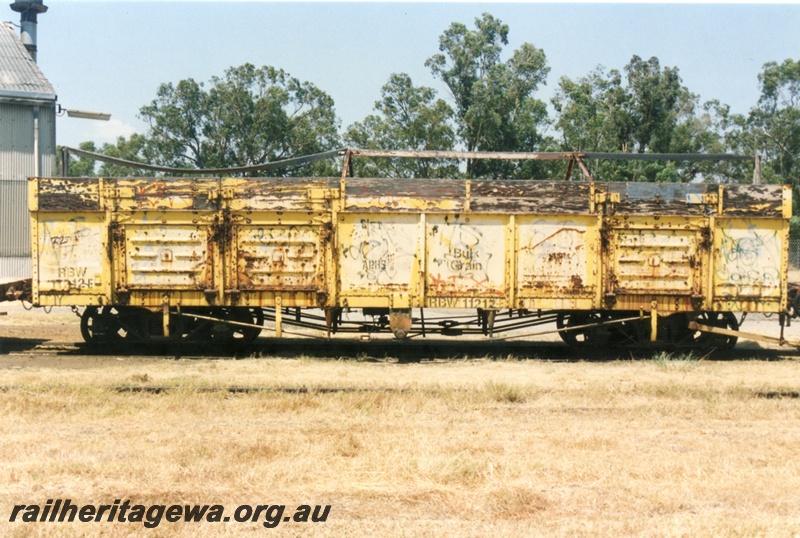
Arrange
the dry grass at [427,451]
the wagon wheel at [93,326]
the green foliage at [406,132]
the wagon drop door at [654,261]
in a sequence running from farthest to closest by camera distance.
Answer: the green foliage at [406,132], the wagon wheel at [93,326], the wagon drop door at [654,261], the dry grass at [427,451]

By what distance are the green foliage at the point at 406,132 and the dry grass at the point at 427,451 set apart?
2393 centimetres

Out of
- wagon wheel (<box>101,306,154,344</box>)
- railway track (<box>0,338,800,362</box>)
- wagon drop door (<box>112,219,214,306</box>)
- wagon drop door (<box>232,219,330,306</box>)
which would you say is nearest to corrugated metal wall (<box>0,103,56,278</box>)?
railway track (<box>0,338,800,362</box>)

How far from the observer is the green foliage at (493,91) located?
3434 cm

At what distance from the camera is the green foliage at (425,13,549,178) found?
3434 centimetres

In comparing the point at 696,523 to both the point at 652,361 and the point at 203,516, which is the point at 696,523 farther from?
the point at 652,361

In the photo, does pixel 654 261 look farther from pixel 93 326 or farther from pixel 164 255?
pixel 93 326

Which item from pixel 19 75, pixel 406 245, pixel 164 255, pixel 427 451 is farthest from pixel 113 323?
pixel 19 75

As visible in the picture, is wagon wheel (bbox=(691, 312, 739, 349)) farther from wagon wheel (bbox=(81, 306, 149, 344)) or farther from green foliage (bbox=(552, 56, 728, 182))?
green foliage (bbox=(552, 56, 728, 182))

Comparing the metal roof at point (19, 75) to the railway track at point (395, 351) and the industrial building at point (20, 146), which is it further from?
the railway track at point (395, 351)

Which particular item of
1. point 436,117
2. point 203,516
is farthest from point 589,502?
point 436,117

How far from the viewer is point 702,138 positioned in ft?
127

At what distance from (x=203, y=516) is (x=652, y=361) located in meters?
8.54

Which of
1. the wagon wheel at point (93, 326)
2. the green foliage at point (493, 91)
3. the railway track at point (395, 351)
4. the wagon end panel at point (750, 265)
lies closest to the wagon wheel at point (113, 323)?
the wagon wheel at point (93, 326)

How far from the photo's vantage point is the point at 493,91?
1384 inches
